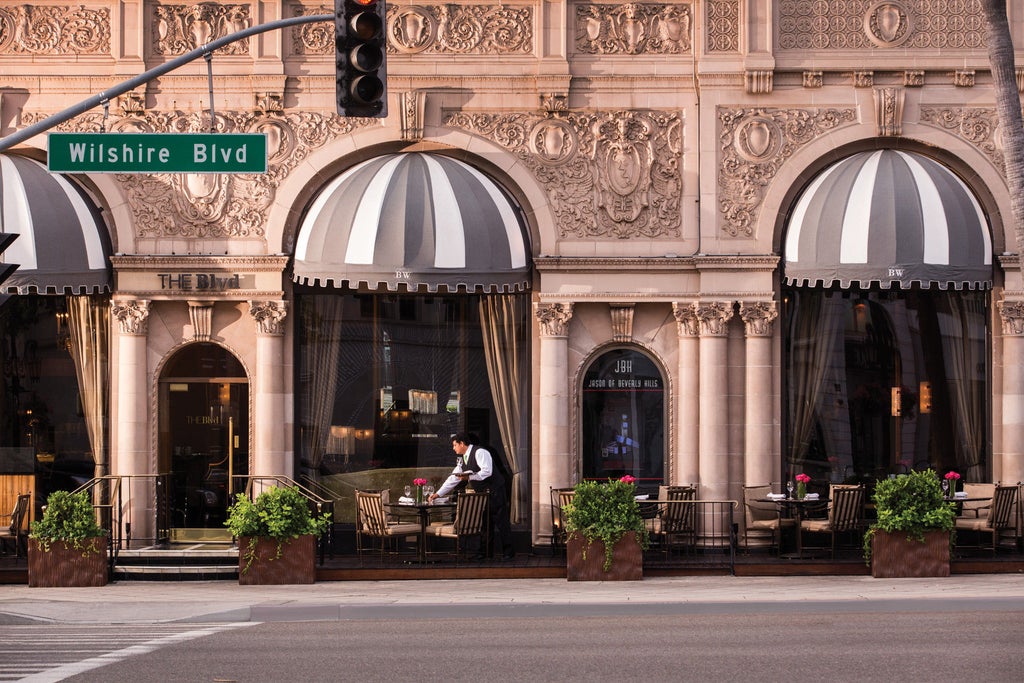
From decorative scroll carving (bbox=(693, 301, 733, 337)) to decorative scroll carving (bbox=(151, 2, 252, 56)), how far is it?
870 cm

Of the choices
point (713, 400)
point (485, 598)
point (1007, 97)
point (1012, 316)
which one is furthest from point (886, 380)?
point (485, 598)

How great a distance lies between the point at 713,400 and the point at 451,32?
24.4 feet

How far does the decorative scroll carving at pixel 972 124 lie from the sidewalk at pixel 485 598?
7209 millimetres

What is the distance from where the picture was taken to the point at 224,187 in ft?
75.6

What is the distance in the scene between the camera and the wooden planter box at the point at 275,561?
64.4 feet

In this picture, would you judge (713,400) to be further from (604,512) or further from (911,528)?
(911,528)

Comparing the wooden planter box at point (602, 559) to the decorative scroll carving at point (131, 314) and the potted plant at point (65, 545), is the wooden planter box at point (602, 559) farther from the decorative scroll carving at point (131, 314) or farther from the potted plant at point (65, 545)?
the decorative scroll carving at point (131, 314)

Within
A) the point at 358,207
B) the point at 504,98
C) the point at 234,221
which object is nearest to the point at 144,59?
the point at 234,221

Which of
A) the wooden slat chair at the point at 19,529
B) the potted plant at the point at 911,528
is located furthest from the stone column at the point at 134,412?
the potted plant at the point at 911,528

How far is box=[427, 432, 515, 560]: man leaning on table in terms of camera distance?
21281 millimetres

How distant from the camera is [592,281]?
22.9 metres

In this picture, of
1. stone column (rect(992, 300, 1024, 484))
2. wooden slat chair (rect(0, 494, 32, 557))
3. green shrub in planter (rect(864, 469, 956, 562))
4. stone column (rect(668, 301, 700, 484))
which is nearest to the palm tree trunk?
stone column (rect(992, 300, 1024, 484))

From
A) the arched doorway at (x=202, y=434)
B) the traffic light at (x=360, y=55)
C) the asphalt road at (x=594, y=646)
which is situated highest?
the traffic light at (x=360, y=55)

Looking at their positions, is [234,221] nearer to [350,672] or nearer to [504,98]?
[504,98]
